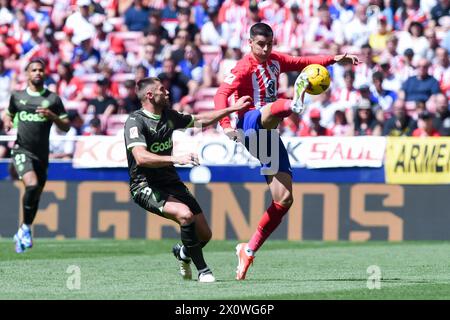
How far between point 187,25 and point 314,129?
5.01 m

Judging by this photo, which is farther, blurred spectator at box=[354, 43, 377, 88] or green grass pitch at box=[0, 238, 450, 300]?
blurred spectator at box=[354, 43, 377, 88]

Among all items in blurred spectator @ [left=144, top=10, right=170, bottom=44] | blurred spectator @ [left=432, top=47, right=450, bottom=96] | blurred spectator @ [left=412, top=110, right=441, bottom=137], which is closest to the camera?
blurred spectator @ [left=412, top=110, right=441, bottom=137]

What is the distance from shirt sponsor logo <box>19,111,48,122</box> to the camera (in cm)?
1684

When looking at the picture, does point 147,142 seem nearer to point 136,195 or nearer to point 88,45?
point 136,195

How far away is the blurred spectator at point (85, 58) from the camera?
80.5 feet

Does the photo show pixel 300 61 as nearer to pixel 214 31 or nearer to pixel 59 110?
pixel 59 110

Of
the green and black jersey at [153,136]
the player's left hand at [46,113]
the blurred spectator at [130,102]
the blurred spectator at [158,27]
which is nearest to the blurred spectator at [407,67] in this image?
the blurred spectator at [130,102]

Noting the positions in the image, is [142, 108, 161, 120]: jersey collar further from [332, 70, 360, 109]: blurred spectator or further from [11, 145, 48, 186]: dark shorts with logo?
[332, 70, 360, 109]: blurred spectator

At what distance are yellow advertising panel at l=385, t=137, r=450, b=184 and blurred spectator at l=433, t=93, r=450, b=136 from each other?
0.80 m

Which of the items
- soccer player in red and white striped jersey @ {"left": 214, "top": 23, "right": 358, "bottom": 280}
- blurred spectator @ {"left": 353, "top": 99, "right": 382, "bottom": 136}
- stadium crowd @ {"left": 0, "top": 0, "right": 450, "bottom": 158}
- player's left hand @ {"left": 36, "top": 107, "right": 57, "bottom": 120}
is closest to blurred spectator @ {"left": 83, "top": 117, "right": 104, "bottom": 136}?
stadium crowd @ {"left": 0, "top": 0, "right": 450, "bottom": 158}

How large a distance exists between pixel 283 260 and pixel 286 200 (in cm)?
286

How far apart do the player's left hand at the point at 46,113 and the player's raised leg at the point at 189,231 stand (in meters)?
4.56

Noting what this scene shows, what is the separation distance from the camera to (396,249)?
56.2ft

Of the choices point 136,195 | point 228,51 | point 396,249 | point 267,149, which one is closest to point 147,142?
point 136,195
